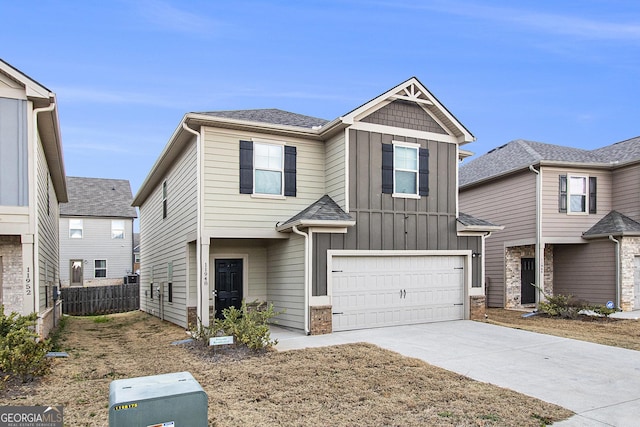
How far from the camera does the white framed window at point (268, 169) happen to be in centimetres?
1222

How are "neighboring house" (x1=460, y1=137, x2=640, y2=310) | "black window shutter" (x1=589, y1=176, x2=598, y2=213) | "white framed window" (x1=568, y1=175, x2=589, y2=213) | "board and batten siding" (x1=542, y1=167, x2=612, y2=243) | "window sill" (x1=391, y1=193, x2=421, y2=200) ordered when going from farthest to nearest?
"black window shutter" (x1=589, y1=176, x2=598, y2=213), "white framed window" (x1=568, y1=175, x2=589, y2=213), "board and batten siding" (x1=542, y1=167, x2=612, y2=243), "neighboring house" (x1=460, y1=137, x2=640, y2=310), "window sill" (x1=391, y1=193, x2=421, y2=200)

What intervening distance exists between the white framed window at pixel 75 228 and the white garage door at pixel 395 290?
72.8 feet

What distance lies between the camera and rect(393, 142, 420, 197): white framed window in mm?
12711

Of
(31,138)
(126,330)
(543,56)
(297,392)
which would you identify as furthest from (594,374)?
(543,56)

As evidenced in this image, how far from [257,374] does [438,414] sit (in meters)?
3.17

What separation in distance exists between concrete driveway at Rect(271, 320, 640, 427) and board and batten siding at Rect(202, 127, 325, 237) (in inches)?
116

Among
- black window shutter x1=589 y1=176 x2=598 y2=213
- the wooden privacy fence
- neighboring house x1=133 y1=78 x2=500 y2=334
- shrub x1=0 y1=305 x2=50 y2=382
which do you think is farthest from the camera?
the wooden privacy fence

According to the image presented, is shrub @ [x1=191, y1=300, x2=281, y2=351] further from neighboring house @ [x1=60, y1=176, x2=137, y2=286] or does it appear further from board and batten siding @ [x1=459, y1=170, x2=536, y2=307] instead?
neighboring house @ [x1=60, y1=176, x2=137, y2=286]

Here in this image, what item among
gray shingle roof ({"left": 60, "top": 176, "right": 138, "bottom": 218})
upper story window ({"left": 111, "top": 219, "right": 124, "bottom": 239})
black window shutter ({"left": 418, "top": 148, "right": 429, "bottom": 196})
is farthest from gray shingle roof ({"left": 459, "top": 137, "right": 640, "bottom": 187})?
gray shingle roof ({"left": 60, "top": 176, "right": 138, "bottom": 218})

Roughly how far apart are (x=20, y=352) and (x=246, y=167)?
21.4 ft

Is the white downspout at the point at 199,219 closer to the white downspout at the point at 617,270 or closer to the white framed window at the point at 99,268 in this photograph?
the white downspout at the point at 617,270

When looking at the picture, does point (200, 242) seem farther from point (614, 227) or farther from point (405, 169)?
point (614, 227)

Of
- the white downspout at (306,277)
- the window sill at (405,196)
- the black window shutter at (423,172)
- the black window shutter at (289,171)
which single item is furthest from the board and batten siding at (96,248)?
the black window shutter at (423,172)

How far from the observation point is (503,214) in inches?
730
